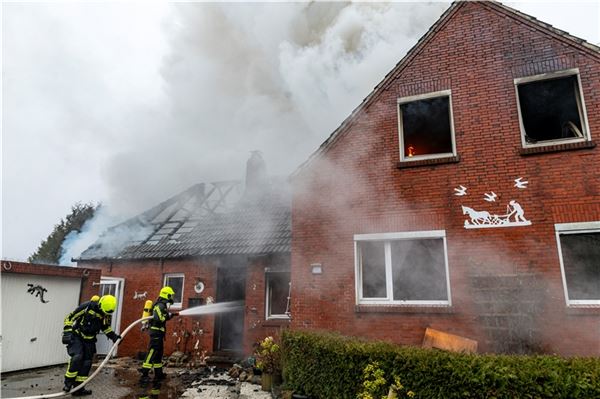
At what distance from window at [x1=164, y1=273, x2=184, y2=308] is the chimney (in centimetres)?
411

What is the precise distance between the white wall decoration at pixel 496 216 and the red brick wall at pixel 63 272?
37.1 feet

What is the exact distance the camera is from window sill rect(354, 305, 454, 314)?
6840mm

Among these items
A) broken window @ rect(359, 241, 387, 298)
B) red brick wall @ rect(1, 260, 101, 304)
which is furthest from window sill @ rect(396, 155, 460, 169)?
red brick wall @ rect(1, 260, 101, 304)

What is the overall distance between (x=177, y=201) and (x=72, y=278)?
5.61m

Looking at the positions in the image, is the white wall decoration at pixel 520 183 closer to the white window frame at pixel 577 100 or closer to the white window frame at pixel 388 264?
the white window frame at pixel 577 100

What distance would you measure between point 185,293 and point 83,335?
4293 mm

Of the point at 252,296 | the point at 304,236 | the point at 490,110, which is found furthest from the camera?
the point at 252,296

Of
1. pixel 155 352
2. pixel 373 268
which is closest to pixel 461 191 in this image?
pixel 373 268

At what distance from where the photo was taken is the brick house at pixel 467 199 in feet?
21.1

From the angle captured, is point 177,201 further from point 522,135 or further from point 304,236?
point 522,135

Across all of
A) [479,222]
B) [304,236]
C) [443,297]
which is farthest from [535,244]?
[304,236]

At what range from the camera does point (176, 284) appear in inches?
480

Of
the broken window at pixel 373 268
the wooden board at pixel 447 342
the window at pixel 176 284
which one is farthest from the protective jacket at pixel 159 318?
the wooden board at pixel 447 342

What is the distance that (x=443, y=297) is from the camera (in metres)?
7.11
